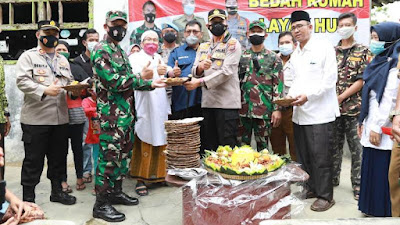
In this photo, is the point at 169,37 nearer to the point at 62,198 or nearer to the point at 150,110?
the point at 150,110

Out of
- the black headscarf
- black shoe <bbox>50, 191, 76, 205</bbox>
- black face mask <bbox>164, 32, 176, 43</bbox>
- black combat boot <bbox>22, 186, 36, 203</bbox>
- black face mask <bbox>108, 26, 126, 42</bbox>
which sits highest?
black face mask <bbox>164, 32, 176, 43</bbox>

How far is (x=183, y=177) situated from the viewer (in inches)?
129

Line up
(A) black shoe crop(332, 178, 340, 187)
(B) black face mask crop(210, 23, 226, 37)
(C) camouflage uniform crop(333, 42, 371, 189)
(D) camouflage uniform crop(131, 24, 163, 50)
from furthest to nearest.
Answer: (D) camouflage uniform crop(131, 24, 163, 50) < (A) black shoe crop(332, 178, 340, 187) < (C) camouflage uniform crop(333, 42, 371, 189) < (B) black face mask crop(210, 23, 226, 37)

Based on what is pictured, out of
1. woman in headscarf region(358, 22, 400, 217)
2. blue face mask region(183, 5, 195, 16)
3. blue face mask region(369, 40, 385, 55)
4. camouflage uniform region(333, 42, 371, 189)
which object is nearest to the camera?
woman in headscarf region(358, 22, 400, 217)

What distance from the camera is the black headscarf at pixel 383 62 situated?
3527mm

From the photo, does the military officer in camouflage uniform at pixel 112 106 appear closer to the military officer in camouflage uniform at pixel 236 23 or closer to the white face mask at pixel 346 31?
the white face mask at pixel 346 31

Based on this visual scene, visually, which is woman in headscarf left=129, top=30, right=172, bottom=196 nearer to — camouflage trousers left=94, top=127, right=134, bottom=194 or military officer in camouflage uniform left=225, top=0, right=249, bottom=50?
camouflage trousers left=94, top=127, right=134, bottom=194

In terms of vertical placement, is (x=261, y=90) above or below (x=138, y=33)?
below

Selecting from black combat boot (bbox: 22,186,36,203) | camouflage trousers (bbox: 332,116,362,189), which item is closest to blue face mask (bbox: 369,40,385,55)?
camouflage trousers (bbox: 332,116,362,189)

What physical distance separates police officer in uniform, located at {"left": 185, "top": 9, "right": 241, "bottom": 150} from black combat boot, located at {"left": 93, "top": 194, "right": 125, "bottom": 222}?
137 cm

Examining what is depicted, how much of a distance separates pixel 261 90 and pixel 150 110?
1364mm

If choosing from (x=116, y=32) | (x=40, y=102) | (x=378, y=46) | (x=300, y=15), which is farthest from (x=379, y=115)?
(x=40, y=102)

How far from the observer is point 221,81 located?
4.37 metres

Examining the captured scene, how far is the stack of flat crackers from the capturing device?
11.2ft
